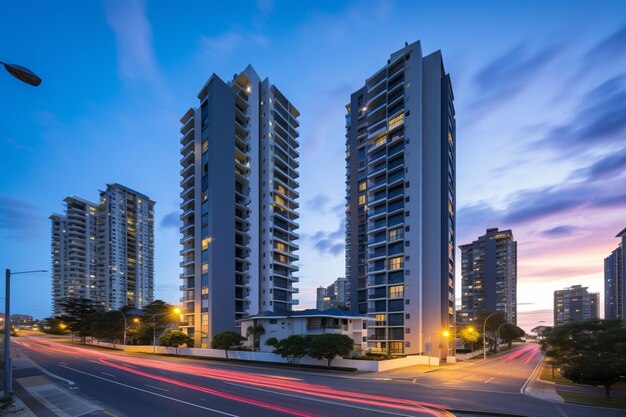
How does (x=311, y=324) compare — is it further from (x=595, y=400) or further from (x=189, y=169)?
(x=189, y=169)

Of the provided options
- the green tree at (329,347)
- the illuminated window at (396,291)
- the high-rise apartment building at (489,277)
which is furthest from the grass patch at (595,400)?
the high-rise apartment building at (489,277)

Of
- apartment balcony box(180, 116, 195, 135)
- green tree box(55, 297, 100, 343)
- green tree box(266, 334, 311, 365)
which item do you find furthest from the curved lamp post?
green tree box(55, 297, 100, 343)

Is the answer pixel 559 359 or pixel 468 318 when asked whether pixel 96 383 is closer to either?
pixel 559 359

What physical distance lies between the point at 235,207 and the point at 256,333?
31.6 metres

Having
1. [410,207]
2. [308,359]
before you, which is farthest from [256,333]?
[410,207]

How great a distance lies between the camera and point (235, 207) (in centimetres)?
7912

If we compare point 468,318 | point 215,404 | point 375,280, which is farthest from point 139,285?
point 215,404

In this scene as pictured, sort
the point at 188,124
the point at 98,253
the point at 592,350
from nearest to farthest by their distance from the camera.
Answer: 1. the point at 592,350
2. the point at 188,124
3. the point at 98,253

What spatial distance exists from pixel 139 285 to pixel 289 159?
142m

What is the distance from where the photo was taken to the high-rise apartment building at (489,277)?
17012 centimetres

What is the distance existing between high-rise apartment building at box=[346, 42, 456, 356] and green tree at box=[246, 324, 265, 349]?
876 inches

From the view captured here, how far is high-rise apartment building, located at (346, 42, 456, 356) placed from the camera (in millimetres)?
67125

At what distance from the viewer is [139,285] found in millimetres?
193125

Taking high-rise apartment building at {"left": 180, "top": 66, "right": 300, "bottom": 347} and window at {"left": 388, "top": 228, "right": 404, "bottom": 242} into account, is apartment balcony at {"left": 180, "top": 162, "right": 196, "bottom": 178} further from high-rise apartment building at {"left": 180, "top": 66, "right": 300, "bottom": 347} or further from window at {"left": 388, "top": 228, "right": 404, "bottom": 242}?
window at {"left": 388, "top": 228, "right": 404, "bottom": 242}
